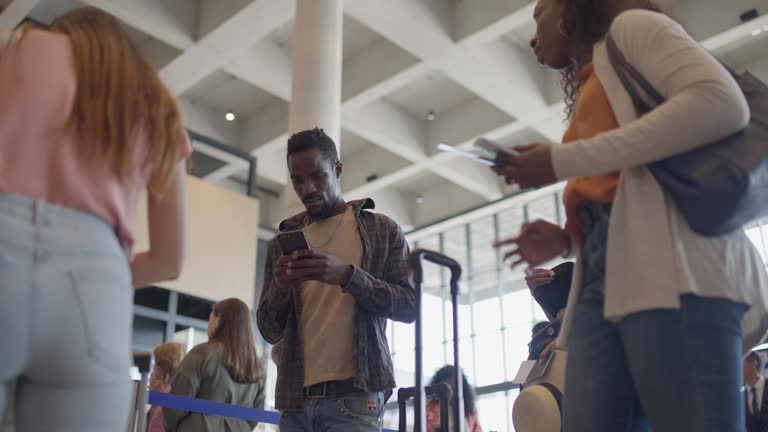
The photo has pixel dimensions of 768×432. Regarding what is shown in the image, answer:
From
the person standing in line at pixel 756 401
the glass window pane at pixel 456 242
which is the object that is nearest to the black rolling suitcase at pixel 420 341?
the person standing in line at pixel 756 401

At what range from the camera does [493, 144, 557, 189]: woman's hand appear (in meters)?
1.53

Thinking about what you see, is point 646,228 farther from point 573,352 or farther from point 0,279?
point 0,279

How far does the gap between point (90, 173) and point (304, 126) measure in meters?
6.86

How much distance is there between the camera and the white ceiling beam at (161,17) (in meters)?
10.4

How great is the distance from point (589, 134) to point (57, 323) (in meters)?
1.07

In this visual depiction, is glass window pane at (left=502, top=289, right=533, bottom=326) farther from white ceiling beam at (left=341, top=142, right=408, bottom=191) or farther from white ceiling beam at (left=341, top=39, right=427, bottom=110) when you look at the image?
white ceiling beam at (left=341, top=39, right=427, bottom=110)

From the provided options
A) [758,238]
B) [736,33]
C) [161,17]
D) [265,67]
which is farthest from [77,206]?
[758,238]

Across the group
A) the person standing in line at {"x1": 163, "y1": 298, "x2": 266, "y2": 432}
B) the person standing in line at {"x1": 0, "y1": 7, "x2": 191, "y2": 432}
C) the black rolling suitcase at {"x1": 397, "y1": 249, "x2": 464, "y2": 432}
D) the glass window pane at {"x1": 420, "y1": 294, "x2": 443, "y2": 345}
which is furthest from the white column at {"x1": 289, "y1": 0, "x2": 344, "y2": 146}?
the glass window pane at {"x1": 420, "y1": 294, "x2": 443, "y2": 345}

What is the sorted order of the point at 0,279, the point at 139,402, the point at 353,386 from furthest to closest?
1. the point at 139,402
2. the point at 353,386
3. the point at 0,279

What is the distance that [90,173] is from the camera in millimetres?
1270

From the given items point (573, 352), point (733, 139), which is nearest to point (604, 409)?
point (573, 352)

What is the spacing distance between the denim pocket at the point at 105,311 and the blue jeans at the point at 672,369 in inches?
33.5

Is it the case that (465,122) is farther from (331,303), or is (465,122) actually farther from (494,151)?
(494,151)

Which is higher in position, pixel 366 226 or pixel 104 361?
pixel 366 226
